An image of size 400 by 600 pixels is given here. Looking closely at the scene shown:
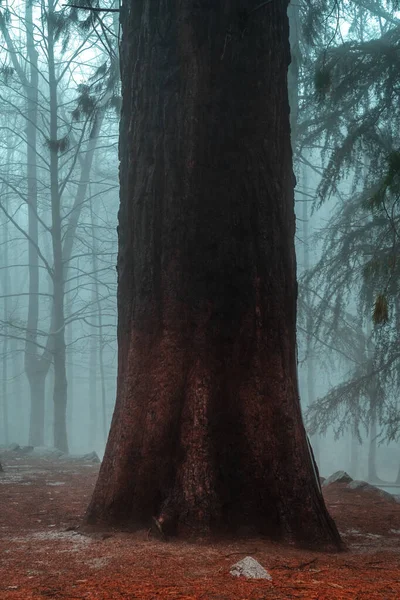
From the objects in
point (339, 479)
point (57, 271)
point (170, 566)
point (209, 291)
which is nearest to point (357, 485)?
point (339, 479)

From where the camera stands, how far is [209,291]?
425 centimetres

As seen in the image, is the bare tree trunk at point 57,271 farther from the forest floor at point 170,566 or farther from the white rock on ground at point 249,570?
the white rock on ground at point 249,570

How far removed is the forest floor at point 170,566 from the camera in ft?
9.39

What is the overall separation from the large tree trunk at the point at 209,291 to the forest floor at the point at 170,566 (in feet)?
0.83

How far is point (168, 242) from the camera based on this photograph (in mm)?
4371

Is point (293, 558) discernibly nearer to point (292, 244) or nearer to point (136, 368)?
point (136, 368)

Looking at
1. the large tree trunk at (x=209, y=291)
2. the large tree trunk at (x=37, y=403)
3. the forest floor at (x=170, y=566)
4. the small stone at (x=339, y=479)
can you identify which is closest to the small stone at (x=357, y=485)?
the small stone at (x=339, y=479)

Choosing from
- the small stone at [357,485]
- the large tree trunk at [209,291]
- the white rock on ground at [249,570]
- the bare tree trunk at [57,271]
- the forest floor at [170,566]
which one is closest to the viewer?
the forest floor at [170,566]

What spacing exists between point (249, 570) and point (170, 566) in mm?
399

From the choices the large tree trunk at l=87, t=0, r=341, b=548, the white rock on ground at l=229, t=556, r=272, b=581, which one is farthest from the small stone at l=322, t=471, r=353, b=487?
the white rock on ground at l=229, t=556, r=272, b=581

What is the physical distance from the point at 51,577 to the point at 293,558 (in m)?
1.22

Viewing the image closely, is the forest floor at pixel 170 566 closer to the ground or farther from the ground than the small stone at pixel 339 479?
closer to the ground

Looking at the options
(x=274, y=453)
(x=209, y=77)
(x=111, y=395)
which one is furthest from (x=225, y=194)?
(x=111, y=395)

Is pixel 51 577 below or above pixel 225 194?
below
